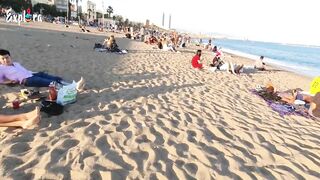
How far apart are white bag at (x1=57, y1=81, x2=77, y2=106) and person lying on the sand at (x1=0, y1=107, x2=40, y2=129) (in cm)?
93

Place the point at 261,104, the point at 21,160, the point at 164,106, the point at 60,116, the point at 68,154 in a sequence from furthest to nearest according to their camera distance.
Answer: the point at 261,104 → the point at 164,106 → the point at 60,116 → the point at 68,154 → the point at 21,160

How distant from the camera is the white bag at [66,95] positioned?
4.75 metres

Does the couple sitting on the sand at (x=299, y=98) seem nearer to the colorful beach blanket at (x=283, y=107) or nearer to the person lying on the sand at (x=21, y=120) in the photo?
the colorful beach blanket at (x=283, y=107)

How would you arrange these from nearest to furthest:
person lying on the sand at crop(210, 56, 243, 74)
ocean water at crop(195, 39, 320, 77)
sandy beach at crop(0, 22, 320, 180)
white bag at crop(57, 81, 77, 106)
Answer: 1. sandy beach at crop(0, 22, 320, 180)
2. white bag at crop(57, 81, 77, 106)
3. person lying on the sand at crop(210, 56, 243, 74)
4. ocean water at crop(195, 39, 320, 77)

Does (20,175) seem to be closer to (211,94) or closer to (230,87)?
(211,94)

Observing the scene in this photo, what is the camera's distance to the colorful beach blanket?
21.7 ft

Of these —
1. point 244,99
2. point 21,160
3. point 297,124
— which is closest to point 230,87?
point 244,99

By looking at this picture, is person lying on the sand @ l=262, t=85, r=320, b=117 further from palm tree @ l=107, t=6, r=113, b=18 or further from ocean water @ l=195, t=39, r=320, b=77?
palm tree @ l=107, t=6, r=113, b=18

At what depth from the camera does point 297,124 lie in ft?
19.3

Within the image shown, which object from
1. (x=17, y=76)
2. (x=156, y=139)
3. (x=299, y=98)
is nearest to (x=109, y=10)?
(x=299, y=98)

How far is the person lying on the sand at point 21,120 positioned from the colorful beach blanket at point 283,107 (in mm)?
5186

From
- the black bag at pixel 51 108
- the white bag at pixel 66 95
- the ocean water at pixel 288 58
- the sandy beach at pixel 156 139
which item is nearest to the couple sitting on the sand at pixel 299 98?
the sandy beach at pixel 156 139

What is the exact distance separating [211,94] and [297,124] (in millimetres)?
2232

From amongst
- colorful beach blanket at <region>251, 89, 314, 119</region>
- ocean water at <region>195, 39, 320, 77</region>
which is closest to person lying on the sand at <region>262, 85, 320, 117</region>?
colorful beach blanket at <region>251, 89, 314, 119</region>
